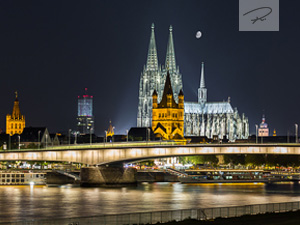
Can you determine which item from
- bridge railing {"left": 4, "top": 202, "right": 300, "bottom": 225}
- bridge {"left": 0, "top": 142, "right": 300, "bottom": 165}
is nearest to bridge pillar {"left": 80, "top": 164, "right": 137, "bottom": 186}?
bridge {"left": 0, "top": 142, "right": 300, "bottom": 165}

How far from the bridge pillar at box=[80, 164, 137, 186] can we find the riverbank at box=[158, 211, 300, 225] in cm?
6771

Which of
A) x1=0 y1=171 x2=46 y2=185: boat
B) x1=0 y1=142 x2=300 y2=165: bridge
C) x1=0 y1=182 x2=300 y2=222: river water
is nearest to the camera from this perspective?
x1=0 y1=182 x2=300 y2=222: river water

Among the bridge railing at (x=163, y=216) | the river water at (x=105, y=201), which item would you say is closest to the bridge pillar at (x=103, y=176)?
the river water at (x=105, y=201)

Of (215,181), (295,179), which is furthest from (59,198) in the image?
(295,179)

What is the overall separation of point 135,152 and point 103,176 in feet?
23.7

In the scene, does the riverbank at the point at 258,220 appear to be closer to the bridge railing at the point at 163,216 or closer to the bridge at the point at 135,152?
the bridge railing at the point at 163,216

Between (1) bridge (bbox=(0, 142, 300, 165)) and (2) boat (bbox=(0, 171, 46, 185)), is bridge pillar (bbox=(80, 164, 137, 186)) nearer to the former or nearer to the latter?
(1) bridge (bbox=(0, 142, 300, 165))

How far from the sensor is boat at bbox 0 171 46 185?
498 ft

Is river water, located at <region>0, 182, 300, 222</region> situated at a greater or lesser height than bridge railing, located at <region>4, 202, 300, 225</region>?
lesser

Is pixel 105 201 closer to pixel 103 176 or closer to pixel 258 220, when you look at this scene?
pixel 103 176

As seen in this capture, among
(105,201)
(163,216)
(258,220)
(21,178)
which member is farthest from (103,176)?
(258,220)

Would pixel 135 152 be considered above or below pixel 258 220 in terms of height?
above

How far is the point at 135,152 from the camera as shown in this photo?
430 ft

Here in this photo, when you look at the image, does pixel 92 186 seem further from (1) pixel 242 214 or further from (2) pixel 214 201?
(1) pixel 242 214
